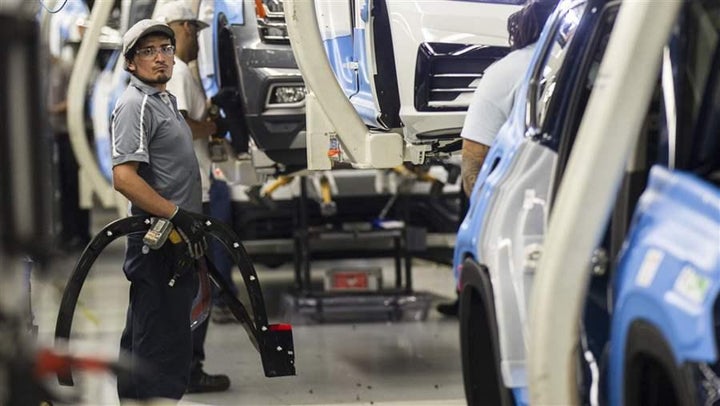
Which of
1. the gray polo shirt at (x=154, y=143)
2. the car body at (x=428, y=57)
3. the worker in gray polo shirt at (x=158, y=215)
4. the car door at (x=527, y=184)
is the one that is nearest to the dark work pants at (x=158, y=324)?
the worker in gray polo shirt at (x=158, y=215)

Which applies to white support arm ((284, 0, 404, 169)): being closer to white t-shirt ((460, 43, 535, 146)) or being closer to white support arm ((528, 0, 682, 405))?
white t-shirt ((460, 43, 535, 146))

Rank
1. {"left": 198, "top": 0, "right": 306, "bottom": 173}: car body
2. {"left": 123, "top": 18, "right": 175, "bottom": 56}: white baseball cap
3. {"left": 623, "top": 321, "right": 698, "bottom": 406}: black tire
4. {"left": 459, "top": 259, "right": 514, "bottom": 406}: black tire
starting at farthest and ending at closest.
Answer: {"left": 198, "top": 0, "right": 306, "bottom": 173}: car body, {"left": 123, "top": 18, "right": 175, "bottom": 56}: white baseball cap, {"left": 459, "top": 259, "right": 514, "bottom": 406}: black tire, {"left": 623, "top": 321, "right": 698, "bottom": 406}: black tire

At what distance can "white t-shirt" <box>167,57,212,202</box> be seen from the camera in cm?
940

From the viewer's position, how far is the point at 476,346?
601 cm

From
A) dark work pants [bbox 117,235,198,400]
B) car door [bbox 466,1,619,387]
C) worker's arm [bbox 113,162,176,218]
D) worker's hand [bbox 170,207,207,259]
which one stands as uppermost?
car door [bbox 466,1,619,387]

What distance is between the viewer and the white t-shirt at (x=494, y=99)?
751cm

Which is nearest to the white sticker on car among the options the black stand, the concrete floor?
the concrete floor

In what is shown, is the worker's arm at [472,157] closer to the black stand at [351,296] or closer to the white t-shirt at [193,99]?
the white t-shirt at [193,99]

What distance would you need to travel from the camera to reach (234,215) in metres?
13.5

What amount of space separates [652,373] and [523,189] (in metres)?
1.09

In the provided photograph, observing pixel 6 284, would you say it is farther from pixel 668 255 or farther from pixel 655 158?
pixel 655 158

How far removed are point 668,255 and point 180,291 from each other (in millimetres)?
3382

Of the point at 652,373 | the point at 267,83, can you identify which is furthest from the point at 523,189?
the point at 267,83

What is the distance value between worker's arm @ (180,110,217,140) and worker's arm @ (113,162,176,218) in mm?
2447
